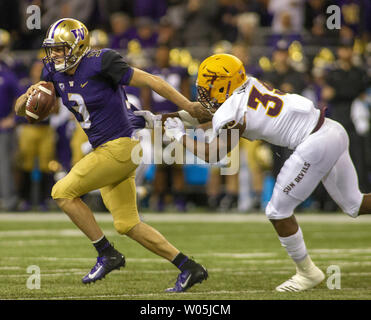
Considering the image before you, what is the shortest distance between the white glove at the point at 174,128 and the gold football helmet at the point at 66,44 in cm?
70

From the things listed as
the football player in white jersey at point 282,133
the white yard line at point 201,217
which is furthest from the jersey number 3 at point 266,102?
the white yard line at point 201,217

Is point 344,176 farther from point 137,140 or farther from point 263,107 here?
point 137,140

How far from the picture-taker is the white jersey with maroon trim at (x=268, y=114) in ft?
17.5

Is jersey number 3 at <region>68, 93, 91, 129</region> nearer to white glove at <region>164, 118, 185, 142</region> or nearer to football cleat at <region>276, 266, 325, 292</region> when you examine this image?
white glove at <region>164, 118, 185, 142</region>

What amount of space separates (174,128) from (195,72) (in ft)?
21.4

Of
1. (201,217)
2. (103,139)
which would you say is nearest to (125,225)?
(103,139)

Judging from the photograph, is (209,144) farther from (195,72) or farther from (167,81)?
(195,72)

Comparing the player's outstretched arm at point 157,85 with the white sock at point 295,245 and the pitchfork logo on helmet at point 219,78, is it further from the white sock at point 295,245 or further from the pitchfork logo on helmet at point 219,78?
the white sock at point 295,245

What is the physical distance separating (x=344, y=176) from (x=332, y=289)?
720 millimetres

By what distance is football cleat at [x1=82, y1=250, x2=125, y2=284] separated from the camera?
5.48m

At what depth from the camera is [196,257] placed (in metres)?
7.16

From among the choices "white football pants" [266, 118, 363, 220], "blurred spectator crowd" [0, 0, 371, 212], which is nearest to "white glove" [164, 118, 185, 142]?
"white football pants" [266, 118, 363, 220]

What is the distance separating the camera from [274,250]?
7691mm
